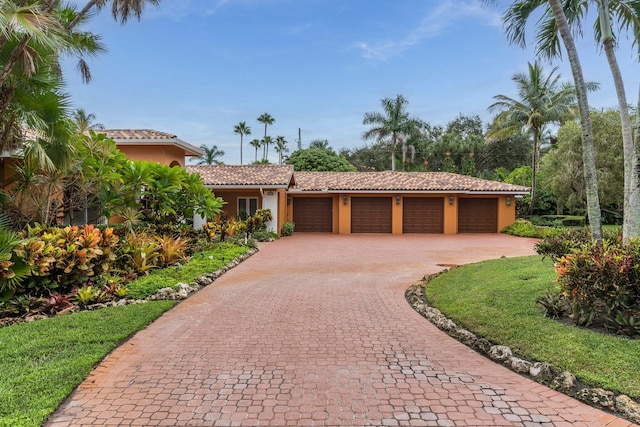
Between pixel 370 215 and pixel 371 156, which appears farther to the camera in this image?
pixel 371 156

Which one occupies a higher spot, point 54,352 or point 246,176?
point 246,176

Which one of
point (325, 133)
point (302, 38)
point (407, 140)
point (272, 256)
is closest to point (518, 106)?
point (407, 140)

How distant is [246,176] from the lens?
68.0ft

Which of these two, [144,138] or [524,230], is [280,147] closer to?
[524,230]

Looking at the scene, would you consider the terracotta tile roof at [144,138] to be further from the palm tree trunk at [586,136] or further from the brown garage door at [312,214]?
the palm tree trunk at [586,136]

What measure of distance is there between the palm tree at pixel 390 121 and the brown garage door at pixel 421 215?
12794 mm

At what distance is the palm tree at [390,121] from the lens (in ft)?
108

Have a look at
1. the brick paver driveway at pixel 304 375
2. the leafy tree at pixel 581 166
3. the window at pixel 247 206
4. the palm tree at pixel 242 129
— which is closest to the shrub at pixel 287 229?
the window at pixel 247 206

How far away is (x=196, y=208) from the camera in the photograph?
1351 cm

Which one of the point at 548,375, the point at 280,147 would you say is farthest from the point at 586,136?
the point at 280,147

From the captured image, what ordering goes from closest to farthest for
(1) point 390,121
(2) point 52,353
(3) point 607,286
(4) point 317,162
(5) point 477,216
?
(2) point 52,353
(3) point 607,286
(5) point 477,216
(1) point 390,121
(4) point 317,162

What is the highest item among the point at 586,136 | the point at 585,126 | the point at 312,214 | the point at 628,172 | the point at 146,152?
the point at 146,152

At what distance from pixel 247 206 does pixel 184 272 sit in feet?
40.8

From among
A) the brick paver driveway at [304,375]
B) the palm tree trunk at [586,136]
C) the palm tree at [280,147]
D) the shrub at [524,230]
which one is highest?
the palm tree at [280,147]
